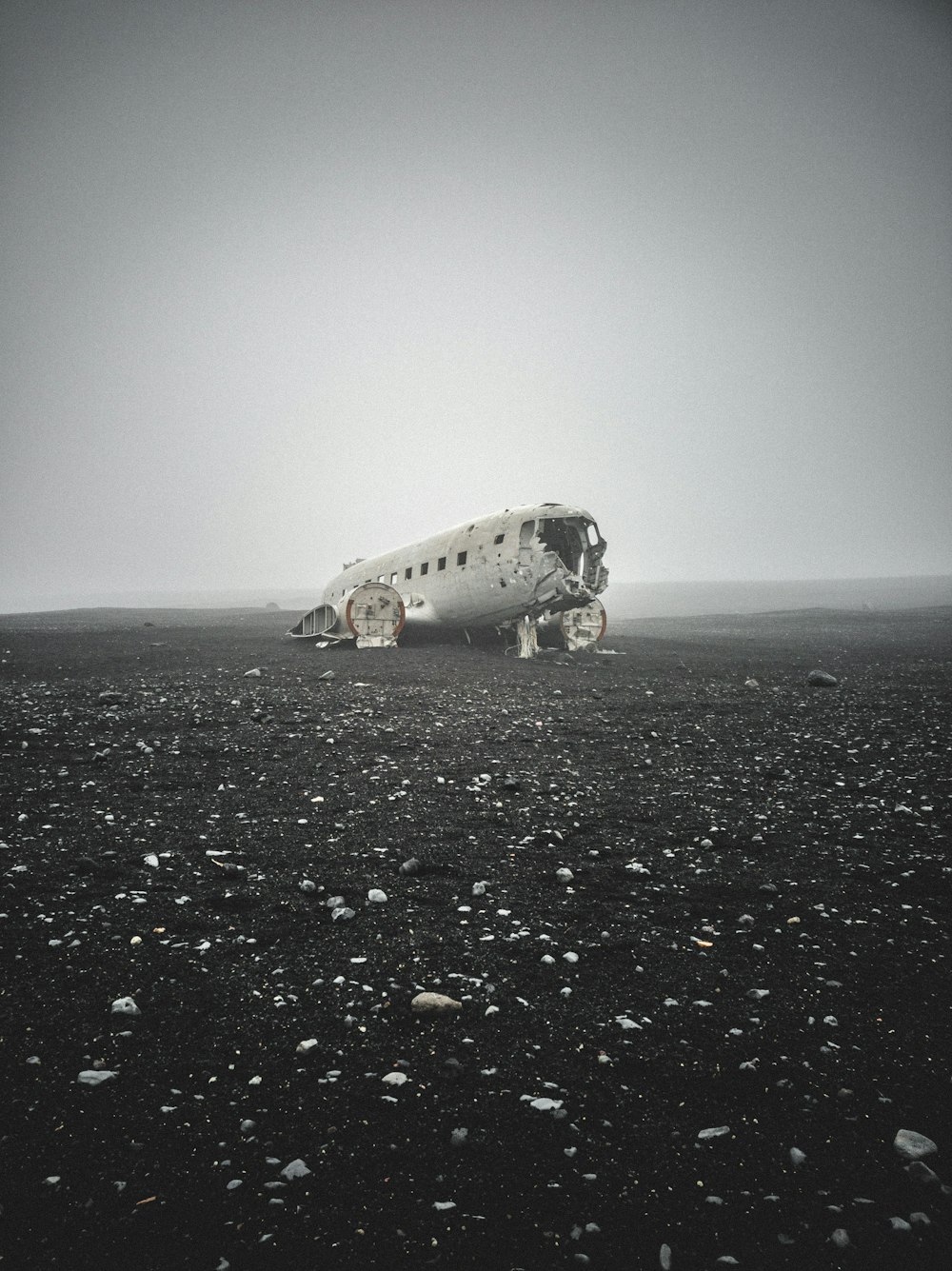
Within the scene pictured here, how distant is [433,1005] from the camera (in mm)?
3449

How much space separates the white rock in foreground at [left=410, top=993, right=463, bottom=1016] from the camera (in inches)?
135

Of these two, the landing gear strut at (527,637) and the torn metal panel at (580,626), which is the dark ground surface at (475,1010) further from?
the torn metal panel at (580,626)

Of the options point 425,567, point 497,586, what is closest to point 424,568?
point 425,567

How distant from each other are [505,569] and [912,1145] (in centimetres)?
1827

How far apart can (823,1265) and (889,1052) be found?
1.36 metres

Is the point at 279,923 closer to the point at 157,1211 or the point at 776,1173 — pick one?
the point at 157,1211

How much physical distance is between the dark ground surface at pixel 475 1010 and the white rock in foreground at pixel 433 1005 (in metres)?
0.08

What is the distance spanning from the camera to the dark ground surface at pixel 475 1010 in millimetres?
2287

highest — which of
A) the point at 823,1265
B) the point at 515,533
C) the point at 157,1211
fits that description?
the point at 515,533

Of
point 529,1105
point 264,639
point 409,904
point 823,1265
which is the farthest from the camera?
point 264,639

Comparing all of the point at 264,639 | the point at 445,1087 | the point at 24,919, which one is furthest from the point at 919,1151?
the point at 264,639

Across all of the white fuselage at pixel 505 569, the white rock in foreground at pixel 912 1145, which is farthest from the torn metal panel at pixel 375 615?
the white rock in foreground at pixel 912 1145

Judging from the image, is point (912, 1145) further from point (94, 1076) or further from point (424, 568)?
point (424, 568)

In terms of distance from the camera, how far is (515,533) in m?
20.1
